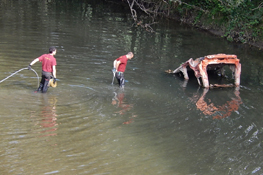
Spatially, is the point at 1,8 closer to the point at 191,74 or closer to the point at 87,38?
the point at 87,38

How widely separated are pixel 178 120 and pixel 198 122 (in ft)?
2.05

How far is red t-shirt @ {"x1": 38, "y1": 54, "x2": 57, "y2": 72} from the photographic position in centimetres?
1044

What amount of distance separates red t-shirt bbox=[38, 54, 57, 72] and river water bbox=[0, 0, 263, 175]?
95 cm

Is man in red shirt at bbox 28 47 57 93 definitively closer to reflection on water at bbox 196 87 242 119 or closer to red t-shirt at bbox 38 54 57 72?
red t-shirt at bbox 38 54 57 72

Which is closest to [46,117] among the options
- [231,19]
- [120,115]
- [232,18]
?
[120,115]

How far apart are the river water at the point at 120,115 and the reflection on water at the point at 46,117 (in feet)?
0.09

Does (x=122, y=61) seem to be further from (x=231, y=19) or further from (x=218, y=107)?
(x=231, y=19)

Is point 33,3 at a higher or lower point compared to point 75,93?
higher

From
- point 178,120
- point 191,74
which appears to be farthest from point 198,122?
point 191,74

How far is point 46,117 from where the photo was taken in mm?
8969

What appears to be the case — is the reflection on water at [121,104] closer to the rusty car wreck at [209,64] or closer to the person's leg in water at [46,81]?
the person's leg in water at [46,81]

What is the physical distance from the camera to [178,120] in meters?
9.79

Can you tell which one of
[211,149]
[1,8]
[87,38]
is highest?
[1,8]

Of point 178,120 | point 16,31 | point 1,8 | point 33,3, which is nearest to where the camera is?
point 178,120
